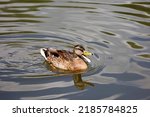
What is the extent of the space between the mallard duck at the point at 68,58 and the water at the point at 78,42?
211mm

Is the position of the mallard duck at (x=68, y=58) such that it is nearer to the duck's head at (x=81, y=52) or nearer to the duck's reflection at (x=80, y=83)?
the duck's head at (x=81, y=52)

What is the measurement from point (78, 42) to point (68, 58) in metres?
1.53

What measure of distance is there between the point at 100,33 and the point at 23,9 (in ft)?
11.9

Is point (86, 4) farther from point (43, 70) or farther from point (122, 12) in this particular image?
point (43, 70)

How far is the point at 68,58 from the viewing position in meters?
10.9

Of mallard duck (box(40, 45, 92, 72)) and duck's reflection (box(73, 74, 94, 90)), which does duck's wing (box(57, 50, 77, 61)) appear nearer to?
mallard duck (box(40, 45, 92, 72))

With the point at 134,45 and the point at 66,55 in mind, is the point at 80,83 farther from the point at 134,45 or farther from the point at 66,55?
the point at 134,45

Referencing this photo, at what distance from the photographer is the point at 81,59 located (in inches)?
434

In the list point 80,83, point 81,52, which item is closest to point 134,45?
point 81,52

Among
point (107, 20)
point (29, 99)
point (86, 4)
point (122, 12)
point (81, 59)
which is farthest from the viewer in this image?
point (86, 4)

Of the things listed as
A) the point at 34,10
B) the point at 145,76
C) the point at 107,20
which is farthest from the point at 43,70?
the point at 34,10

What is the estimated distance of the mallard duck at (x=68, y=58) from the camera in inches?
423

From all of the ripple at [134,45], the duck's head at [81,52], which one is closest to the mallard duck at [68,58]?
the duck's head at [81,52]

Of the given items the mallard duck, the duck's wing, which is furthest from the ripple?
the duck's wing
